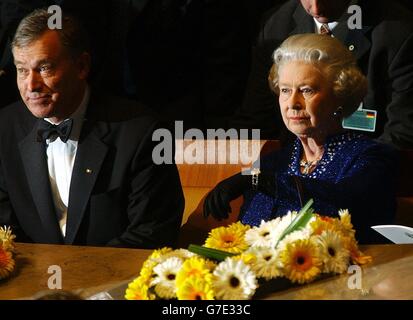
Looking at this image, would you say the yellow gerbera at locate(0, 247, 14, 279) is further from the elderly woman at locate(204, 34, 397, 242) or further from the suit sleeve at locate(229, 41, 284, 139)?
the suit sleeve at locate(229, 41, 284, 139)

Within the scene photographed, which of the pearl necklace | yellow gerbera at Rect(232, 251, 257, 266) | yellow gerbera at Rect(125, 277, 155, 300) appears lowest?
yellow gerbera at Rect(125, 277, 155, 300)

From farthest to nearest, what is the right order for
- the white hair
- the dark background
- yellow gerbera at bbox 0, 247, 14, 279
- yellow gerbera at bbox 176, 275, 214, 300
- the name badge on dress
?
the dark background, the name badge on dress, the white hair, yellow gerbera at bbox 0, 247, 14, 279, yellow gerbera at bbox 176, 275, 214, 300

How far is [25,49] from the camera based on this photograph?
318 centimetres

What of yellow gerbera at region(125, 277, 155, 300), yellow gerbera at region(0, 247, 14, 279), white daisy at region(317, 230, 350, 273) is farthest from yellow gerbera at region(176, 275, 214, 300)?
yellow gerbera at region(0, 247, 14, 279)

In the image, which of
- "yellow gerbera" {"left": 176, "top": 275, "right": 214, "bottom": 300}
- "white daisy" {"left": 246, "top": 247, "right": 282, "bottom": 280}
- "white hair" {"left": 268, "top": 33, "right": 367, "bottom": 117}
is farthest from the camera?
"white hair" {"left": 268, "top": 33, "right": 367, "bottom": 117}

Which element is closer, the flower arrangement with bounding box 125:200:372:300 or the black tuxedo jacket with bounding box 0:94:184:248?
the flower arrangement with bounding box 125:200:372:300

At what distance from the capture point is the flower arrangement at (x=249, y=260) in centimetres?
223

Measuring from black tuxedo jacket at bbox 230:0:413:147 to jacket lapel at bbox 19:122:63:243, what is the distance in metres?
0.89

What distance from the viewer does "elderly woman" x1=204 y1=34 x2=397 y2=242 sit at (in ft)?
9.87

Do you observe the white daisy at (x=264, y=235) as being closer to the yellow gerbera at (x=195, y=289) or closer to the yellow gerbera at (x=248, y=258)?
the yellow gerbera at (x=248, y=258)

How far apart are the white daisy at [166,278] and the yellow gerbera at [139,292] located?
3 cm
